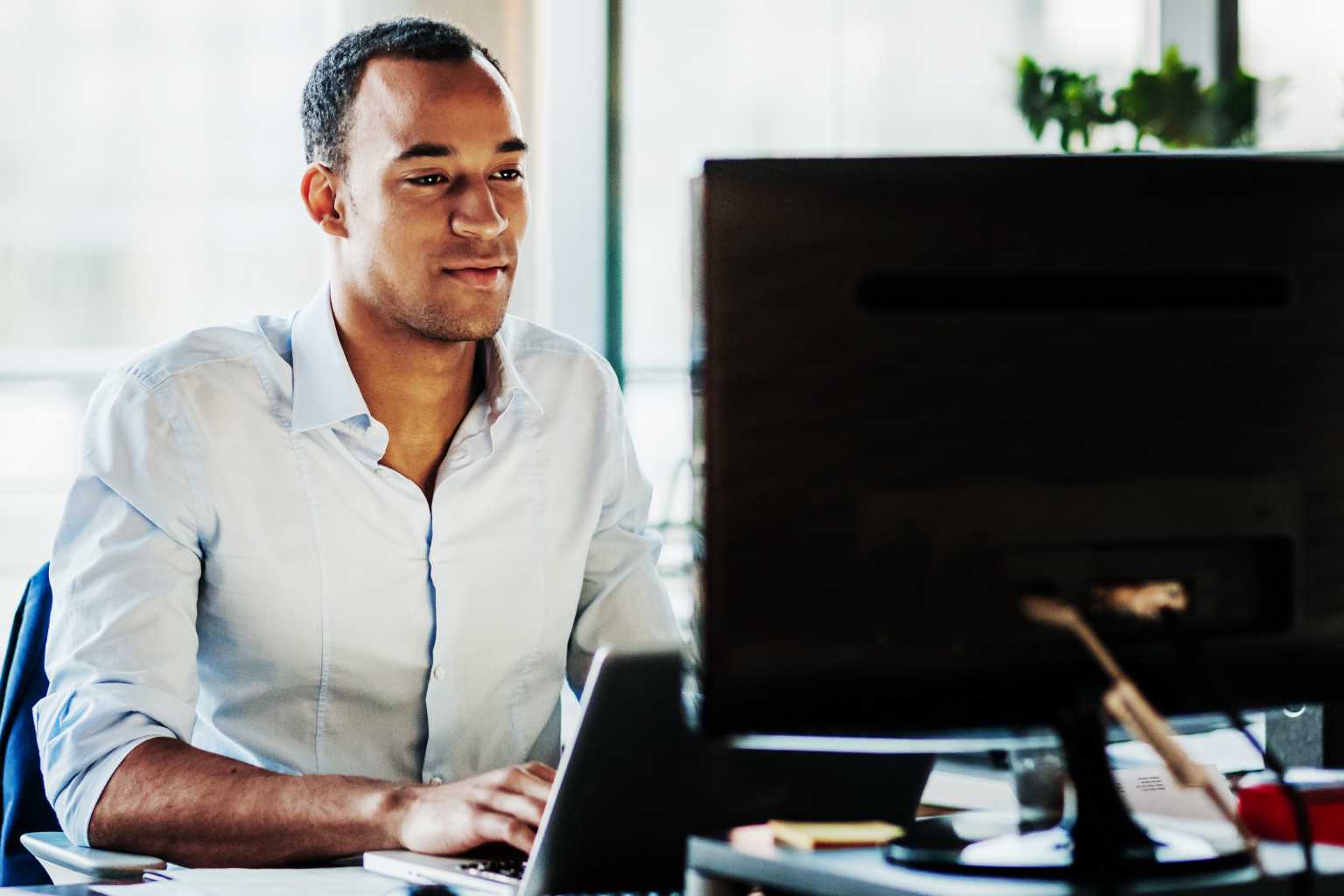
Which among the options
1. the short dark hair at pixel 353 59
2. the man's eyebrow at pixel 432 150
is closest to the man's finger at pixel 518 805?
the man's eyebrow at pixel 432 150

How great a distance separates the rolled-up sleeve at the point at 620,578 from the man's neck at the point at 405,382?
217 millimetres

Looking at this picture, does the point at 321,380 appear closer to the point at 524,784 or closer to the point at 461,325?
the point at 461,325

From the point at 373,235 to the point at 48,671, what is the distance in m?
0.62

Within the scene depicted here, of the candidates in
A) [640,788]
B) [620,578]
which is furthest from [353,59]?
[640,788]

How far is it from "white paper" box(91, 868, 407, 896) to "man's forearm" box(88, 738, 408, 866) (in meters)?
0.13

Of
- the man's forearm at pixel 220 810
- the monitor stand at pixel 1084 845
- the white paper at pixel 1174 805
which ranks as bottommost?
the man's forearm at pixel 220 810

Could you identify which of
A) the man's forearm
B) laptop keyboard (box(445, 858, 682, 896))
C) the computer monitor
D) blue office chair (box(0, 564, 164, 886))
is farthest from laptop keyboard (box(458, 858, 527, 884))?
blue office chair (box(0, 564, 164, 886))

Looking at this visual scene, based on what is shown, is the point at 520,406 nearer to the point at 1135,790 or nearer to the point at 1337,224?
the point at 1135,790

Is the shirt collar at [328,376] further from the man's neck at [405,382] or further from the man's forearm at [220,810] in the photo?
the man's forearm at [220,810]

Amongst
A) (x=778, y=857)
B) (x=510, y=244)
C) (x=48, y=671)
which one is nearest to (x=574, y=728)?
(x=778, y=857)

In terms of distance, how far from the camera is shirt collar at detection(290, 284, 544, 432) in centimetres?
183

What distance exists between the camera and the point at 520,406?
6.44ft

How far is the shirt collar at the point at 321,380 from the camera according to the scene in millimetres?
1825

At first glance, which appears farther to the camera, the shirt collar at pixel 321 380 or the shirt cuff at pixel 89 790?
the shirt collar at pixel 321 380
